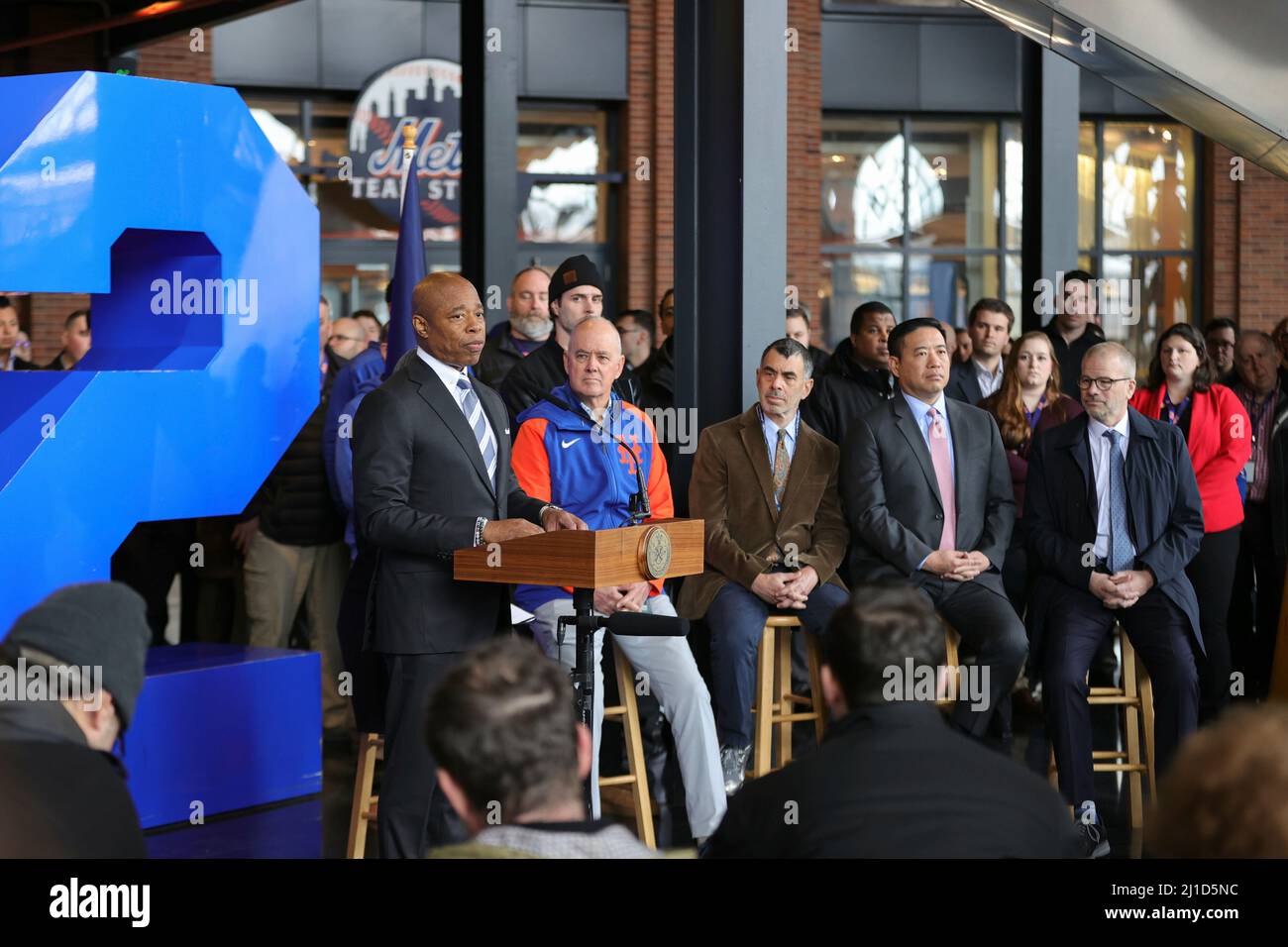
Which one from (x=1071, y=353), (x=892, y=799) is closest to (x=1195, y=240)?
(x=1071, y=353)

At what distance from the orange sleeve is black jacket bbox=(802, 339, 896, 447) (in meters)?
1.64

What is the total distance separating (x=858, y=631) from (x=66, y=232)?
351 cm

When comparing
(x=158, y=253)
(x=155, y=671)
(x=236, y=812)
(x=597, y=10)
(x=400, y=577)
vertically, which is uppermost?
(x=597, y=10)

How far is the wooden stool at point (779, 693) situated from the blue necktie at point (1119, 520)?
45.5 inches

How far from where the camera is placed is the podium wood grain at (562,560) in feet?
14.1

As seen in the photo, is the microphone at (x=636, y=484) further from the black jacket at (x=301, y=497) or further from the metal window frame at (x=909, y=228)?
the metal window frame at (x=909, y=228)

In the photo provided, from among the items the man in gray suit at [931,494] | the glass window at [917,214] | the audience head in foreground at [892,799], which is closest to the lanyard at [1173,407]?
the man in gray suit at [931,494]

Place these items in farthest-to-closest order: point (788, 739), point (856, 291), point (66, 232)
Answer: point (856, 291)
point (788, 739)
point (66, 232)

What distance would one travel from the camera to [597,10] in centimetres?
1495

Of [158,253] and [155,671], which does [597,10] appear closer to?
[158,253]

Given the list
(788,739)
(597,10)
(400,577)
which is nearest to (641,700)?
(788,739)

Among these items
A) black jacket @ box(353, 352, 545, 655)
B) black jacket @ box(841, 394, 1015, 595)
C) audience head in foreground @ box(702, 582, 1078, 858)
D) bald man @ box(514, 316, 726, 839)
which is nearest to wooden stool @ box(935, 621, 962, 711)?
black jacket @ box(841, 394, 1015, 595)

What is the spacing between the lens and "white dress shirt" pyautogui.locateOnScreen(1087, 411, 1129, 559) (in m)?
5.77
